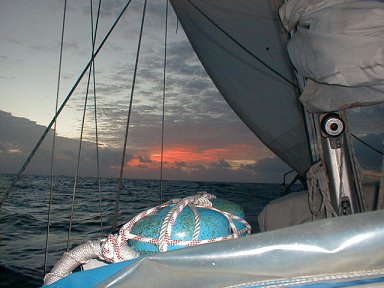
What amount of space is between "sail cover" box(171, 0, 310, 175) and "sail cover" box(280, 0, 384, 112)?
316 centimetres

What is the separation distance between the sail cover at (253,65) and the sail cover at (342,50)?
10.4 feet

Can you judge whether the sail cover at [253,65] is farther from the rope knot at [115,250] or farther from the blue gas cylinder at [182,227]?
the rope knot at [115,250]

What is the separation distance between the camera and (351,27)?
4.68 feet

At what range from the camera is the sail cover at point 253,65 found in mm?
4992

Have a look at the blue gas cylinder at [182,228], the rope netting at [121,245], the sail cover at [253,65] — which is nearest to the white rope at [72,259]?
the rope netting at [121,245]

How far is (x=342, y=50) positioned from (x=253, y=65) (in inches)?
155

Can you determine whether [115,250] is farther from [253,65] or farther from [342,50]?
[253,65]

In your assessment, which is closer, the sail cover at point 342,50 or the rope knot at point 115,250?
the rope knot at point 115,250

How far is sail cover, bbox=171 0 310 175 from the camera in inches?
197

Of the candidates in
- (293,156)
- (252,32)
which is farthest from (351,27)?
(293,156)

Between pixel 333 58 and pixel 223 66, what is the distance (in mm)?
4354

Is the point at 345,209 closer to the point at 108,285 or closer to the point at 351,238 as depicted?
the point at 351,238

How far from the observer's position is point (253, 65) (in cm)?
529

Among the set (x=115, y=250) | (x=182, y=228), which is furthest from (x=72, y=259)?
(x=182, y=228)
